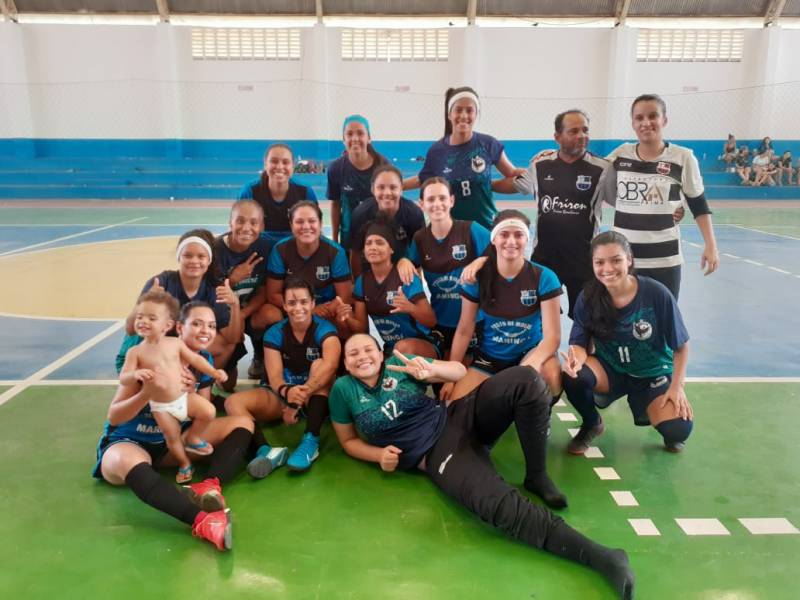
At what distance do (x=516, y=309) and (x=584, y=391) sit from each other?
0.62 metres

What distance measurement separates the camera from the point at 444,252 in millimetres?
4320

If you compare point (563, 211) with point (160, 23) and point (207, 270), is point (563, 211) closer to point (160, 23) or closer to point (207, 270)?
point (207, 270)

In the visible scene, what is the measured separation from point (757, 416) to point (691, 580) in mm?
1986

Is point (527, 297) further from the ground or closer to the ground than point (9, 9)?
closer to the ground

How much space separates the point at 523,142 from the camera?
67.9ft

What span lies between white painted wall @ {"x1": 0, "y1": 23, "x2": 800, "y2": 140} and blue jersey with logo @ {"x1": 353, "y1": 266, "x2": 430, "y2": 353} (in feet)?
54.5

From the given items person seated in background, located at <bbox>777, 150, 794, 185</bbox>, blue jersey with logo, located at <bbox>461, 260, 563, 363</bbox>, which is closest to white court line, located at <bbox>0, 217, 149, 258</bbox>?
blue jersey with logo, located at <bbox>461, 260, 563, 363</bbox>

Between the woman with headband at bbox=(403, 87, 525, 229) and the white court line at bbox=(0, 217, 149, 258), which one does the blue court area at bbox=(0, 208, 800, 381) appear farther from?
the woman with headband at bbox=(403, 87, 525, 229)

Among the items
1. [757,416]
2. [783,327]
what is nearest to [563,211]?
[757,416]

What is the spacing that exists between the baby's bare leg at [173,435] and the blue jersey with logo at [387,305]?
153 centimetres

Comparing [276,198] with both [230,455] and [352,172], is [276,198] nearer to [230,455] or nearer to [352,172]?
[352,172]

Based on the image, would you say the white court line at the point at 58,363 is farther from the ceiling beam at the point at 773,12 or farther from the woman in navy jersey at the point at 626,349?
the ceiling beam at the point at 773,12

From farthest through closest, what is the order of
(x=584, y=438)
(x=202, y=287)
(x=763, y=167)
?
(x=763, y=167) → (x=202, y=287) → (x=584, y=438)

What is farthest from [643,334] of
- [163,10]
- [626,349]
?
[163,10]
